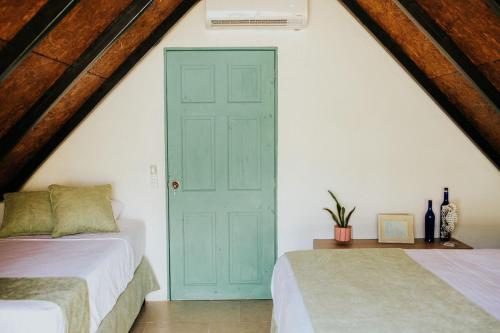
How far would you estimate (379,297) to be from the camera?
1.96m

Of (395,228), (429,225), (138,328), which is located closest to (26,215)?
(138,328)

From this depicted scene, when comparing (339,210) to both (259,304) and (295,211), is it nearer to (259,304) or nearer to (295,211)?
(295,211)

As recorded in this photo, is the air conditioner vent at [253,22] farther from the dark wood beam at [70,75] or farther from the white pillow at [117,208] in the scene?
the white pillow at [117,208]

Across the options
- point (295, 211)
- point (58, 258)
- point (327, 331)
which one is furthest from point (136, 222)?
point (327, 331)

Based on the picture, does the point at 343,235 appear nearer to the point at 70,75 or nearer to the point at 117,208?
the point at 117,208

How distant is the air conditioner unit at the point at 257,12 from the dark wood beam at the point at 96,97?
303mm

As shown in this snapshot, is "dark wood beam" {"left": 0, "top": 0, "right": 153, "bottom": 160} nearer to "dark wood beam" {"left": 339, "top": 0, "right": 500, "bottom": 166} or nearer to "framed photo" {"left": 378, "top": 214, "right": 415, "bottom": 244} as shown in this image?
"dark wood beam" {"left": 339, "top": 0, "right": 500, "bottom": 166}

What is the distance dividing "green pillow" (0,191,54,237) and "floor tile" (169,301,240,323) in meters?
1.15

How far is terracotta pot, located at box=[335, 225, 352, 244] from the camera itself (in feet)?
11.1

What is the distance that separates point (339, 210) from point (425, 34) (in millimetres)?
1401

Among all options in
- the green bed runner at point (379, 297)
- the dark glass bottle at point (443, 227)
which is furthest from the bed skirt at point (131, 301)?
the dark glass bottle at point (443, 227)

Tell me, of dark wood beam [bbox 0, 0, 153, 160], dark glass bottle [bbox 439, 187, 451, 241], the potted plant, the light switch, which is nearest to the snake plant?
the potted plant

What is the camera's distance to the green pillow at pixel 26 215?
318 centimetres

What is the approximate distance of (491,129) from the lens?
3316 millimetres
